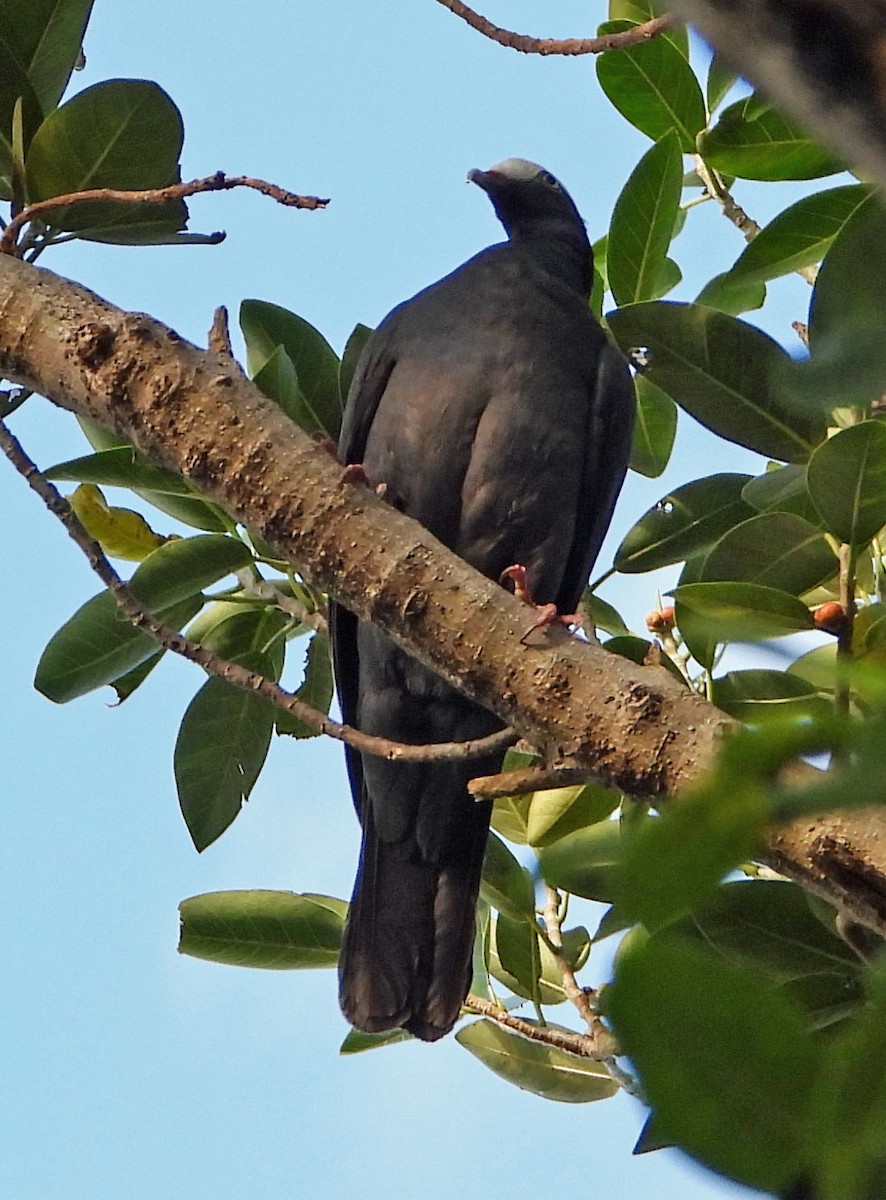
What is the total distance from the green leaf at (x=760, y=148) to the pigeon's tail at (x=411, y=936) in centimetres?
145

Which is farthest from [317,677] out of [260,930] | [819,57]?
[819,57]

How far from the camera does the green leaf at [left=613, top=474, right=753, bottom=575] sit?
2871 mm

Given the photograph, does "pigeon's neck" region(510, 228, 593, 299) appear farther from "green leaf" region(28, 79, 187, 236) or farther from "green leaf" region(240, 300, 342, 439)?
"green leaf" region(28, 79, 187, 236)

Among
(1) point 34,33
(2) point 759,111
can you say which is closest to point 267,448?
(1) point 34,33

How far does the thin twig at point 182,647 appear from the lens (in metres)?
2.04

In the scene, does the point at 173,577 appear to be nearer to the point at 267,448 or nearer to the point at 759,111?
the point at 267,448

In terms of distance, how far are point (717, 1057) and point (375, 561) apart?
131 cm

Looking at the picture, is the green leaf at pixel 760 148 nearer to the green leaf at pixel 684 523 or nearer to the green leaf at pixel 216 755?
the green leaf at pixel 684 523

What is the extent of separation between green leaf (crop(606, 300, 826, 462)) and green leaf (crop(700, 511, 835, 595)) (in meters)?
0.24

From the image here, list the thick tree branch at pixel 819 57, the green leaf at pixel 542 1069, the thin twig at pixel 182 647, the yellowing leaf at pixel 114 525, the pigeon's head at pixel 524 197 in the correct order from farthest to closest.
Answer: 1. the pigeon's head at pixel 524 197
2. the yellowing leaf at pixel 114 525
3. the green leaf at pixel 542 1069
4. the thin twig at pixel 182 647
5. the thick tree branch at pixel 819 57

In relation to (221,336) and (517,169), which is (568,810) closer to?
(221,336)

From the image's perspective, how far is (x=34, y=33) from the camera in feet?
8.60

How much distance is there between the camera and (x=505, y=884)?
3.03 meters

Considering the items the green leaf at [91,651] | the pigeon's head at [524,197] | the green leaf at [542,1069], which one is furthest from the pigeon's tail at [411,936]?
the pigeon's head at [524,197]
